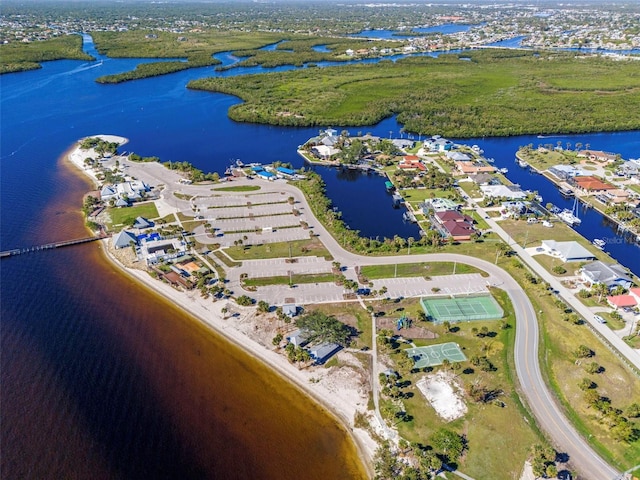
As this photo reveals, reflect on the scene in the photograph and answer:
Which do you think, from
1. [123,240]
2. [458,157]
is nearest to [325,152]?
[458,157]

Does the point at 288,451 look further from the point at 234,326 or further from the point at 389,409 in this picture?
the point at 234,326

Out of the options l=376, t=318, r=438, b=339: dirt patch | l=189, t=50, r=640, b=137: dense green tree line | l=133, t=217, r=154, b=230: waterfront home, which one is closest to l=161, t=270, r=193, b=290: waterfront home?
l=133, t=217, r=154, b=230: waterfront home

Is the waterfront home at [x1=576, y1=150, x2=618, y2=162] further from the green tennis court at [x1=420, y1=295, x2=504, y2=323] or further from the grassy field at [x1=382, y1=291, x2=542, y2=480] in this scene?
the grassy field at [x1=382, y1=291, x2=542, y2=480]

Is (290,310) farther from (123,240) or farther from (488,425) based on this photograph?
(123,240)

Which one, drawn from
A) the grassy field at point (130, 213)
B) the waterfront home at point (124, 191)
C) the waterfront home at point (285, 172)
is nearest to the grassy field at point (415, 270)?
the waterfront home at point (285, 172)

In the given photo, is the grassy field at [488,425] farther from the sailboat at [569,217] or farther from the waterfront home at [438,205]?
the sailboat at [569,217]

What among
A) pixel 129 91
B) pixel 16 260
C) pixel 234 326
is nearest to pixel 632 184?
pixel 234 326
